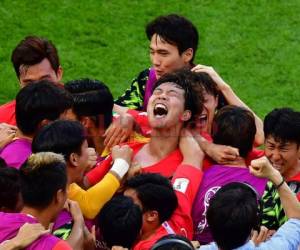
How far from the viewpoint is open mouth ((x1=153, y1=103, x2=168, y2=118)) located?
604 cm

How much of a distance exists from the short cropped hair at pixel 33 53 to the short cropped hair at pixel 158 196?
197 cm

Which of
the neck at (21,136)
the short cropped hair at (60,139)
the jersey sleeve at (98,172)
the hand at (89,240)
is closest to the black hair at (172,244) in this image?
the hand at (89,240)

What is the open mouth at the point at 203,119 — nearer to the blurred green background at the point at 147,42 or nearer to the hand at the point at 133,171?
the hand at the point at 133,171

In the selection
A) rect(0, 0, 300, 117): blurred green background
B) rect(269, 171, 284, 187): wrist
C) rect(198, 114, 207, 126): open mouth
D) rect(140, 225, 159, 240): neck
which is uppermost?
rect(269, 171, 284, 187): wrist

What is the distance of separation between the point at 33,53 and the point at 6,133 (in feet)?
3.24

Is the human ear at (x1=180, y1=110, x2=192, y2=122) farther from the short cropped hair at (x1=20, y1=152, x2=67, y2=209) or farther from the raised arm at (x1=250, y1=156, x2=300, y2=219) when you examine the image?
the short cropped hair at (x1=20, y1=152, x2=67, y2=209)

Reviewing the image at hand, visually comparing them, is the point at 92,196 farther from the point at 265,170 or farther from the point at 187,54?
the point at 187,54

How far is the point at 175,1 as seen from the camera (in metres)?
11.3

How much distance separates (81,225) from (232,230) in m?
0.96

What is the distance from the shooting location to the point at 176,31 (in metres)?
7.14

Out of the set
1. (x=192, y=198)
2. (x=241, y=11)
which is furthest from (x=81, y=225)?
(x=241, y=11)

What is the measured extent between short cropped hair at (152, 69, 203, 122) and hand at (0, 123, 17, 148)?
40.5 inches

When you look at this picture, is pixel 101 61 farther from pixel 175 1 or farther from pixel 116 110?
pixel 116 110

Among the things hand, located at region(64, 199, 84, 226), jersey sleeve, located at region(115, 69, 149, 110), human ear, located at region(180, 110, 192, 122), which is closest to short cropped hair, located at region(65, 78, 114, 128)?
human ear, located at region(180, 110, 192, 122)
